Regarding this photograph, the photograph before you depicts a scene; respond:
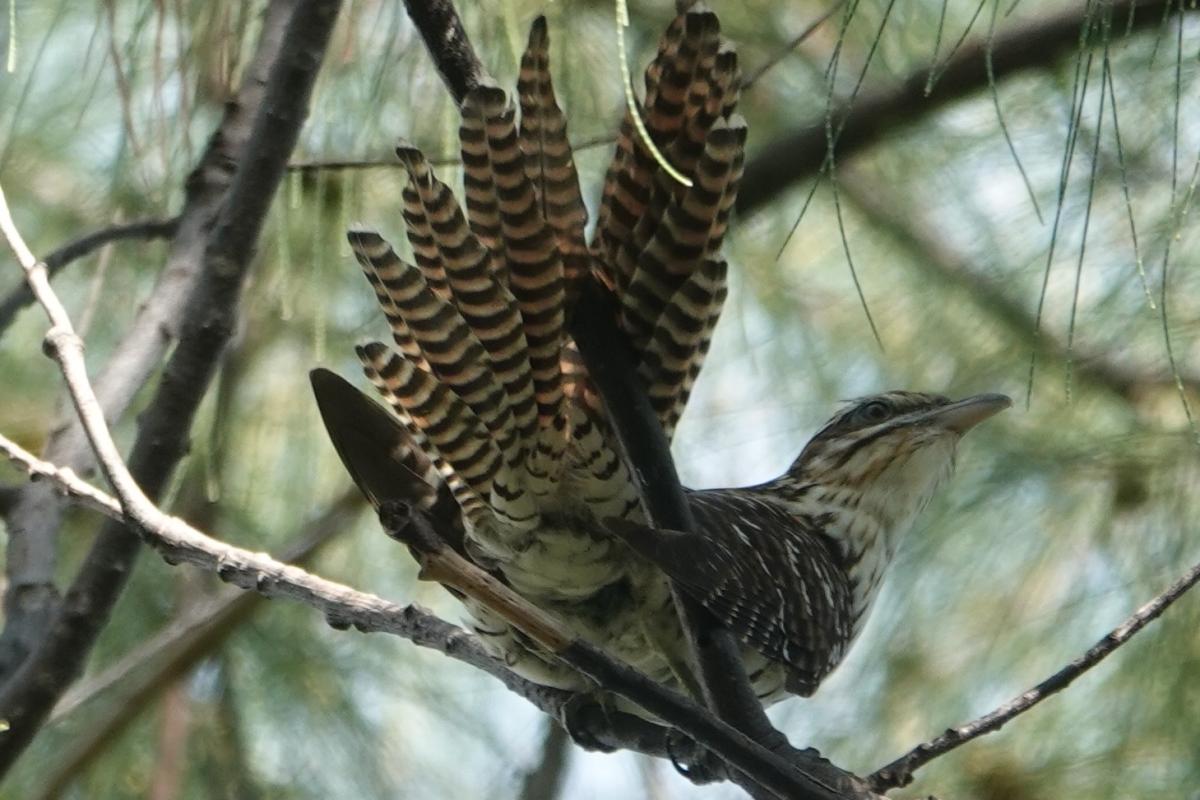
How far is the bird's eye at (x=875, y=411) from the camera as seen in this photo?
350 centimetres

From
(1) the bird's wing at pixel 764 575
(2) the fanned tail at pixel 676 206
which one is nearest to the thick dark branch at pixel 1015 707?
(1) the bird's wing at pixel 764 575

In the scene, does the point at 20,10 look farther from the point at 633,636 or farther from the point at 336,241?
the point at 633,636

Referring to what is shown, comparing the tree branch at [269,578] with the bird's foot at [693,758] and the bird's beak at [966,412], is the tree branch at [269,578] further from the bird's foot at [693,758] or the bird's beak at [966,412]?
the bird's beak at [966,412]

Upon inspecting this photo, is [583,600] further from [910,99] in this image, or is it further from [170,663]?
[170,663]

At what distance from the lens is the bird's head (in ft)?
11.1

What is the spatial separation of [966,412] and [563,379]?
48.2 inches

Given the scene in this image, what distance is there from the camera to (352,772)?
430cm

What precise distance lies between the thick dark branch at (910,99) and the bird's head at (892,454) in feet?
1.75

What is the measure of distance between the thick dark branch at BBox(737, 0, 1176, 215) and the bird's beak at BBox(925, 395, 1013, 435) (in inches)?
20.5

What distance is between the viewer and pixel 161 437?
8.45ft

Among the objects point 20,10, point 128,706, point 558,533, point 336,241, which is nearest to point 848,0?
point 558,533

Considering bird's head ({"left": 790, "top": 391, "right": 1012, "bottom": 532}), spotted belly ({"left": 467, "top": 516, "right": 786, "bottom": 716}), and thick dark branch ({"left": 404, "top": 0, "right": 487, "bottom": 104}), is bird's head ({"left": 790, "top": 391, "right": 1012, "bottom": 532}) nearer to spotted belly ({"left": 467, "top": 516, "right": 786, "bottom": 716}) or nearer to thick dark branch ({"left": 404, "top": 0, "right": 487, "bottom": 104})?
spotted belly ({"left": 467, "top": 516, "right": 786, "bottom": 716})

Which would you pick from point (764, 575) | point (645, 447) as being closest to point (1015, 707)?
point (645, 447)

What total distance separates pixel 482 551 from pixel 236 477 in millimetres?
1590
